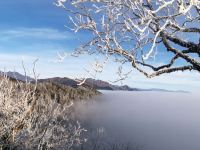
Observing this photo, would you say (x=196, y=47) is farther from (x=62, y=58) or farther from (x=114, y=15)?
(x=62, y=58)

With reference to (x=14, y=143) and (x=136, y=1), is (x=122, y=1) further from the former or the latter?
(x=14, y=143)

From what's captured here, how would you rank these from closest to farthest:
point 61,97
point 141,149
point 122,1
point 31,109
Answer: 1. point 122,1
2. point 31,109
3. point 141,149
4. point 61,97

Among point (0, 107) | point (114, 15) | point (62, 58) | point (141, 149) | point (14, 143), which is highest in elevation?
point (114, 15)

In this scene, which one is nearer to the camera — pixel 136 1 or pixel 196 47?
pixel 136 1

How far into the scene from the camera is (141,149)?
332 ft

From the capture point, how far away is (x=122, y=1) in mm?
15156

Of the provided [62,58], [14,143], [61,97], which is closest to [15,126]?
[14,143]

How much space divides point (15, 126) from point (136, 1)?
7.03 metres

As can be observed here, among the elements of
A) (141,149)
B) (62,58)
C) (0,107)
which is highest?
(62,58)

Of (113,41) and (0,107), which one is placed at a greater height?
(113,41)

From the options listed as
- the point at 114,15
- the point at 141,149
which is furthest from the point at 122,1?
the point at 141,149

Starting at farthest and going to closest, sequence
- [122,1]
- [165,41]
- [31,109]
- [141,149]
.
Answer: [141,149] < [31,109] < [165,41] < [122,1]

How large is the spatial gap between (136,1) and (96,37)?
222cm

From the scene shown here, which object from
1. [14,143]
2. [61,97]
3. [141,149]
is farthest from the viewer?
[61,97]
